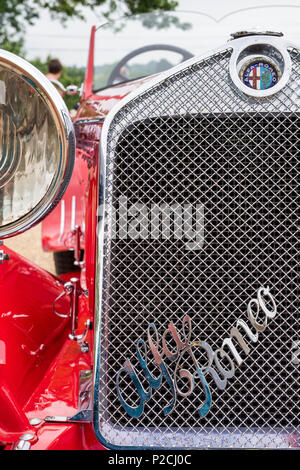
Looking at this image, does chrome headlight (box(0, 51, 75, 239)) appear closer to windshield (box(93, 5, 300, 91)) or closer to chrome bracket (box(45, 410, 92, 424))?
chrome bracket (box(45, 410, 92, 424))

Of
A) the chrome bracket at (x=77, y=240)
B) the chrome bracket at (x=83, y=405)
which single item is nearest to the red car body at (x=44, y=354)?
the chrome bracket at (x=83, y=405)

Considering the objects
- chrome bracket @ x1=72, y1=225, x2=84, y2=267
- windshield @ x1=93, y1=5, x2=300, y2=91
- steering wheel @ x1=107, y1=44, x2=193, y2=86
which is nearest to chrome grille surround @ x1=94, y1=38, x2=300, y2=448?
chrome bracket @ x1=72, y1=225, x2=84, y2=267

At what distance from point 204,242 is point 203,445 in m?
0.58

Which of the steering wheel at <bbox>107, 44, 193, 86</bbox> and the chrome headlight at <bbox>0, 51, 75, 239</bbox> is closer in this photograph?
the chrome headlight at <bbox>0, 51, 75, 239</bbox>

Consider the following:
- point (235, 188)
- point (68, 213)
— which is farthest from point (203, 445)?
point (68, 213)

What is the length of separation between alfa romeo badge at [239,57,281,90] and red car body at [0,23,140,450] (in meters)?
0.56

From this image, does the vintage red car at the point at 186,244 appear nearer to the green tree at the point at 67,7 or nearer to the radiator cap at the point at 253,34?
the radiator cap at the point at 253,34

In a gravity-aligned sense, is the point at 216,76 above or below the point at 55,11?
below

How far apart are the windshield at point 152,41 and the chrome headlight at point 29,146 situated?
1496mm

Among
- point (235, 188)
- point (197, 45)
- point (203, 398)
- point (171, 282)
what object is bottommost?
point (203, 398)

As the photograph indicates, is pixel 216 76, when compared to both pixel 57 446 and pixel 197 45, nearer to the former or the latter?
pixel 57 446

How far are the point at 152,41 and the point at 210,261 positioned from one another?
204cm

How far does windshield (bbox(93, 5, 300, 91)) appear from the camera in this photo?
2.92 m
